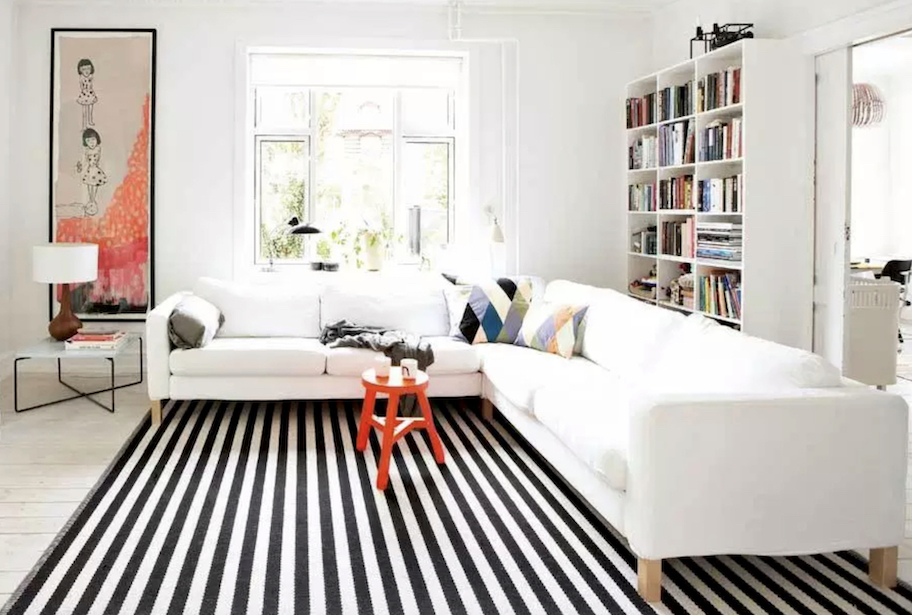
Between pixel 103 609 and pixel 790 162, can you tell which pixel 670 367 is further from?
pixel 103 609

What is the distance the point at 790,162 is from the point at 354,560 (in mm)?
3257

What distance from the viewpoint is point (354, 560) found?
119 inches

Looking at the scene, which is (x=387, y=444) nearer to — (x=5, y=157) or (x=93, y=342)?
(x=93, y=342)

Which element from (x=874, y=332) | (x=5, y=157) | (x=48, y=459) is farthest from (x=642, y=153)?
(x=5, y=157)

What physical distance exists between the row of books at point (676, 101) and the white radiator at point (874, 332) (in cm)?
156

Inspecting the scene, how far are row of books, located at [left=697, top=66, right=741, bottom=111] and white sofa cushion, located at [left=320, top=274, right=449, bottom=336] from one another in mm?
1997

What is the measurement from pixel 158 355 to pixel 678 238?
10.6 ft

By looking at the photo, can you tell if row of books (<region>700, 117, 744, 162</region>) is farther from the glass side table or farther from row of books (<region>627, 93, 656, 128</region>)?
the glass side table

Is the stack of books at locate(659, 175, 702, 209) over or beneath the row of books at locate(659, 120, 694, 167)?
beneath

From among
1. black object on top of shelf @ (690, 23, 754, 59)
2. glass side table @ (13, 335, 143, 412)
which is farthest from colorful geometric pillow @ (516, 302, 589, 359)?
glass side table @ (13, 335, 143, 412)

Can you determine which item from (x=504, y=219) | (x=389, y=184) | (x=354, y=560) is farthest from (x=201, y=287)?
(x=354, y=560)

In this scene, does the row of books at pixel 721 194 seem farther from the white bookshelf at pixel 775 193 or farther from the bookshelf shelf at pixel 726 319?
the bookshelf shelf at pixel 726 319

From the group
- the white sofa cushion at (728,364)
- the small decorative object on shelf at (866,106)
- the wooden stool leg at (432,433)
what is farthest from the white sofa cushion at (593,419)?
the small decorative object on shelf at (866,106)

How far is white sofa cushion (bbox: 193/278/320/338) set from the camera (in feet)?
18.4
